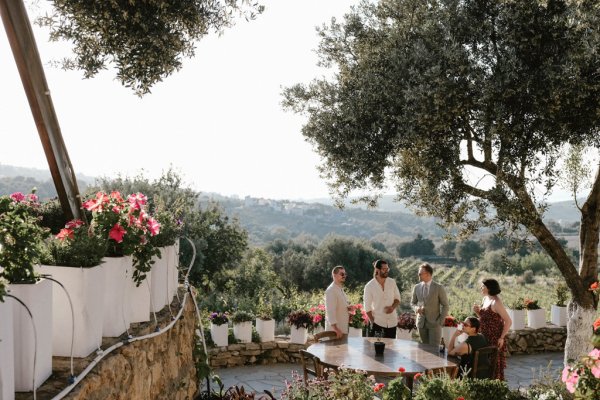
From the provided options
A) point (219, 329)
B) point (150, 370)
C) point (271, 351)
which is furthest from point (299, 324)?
point (150, 370)

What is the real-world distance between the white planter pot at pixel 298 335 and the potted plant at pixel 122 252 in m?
5.60

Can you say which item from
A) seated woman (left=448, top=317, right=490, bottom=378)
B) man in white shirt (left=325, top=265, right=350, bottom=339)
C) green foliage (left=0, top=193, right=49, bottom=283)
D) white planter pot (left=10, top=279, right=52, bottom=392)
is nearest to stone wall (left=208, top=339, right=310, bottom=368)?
man in white shirt (left=325, top=265, right=350, bottom=339)

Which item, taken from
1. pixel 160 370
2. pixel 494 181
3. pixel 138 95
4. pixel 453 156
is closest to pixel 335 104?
pixel 453 156

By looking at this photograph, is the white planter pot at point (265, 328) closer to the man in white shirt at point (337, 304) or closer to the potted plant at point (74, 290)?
the man in white shirt at point (337, 304)

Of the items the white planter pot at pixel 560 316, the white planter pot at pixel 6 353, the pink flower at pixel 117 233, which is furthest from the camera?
the white planter pot at pixel 560 316

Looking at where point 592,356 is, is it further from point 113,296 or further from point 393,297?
point 393,297

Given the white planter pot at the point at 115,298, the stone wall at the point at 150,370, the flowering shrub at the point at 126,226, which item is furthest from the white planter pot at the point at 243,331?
the white planter pot at the point at 115,298

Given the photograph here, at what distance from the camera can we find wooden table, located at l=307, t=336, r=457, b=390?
5891mm

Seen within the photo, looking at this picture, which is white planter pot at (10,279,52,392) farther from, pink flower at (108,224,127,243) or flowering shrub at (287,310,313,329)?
flowering shrub at (287,310,313,329)

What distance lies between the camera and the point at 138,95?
4.64 metres

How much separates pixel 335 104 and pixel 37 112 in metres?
5.32

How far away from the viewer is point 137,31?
13.1 ft

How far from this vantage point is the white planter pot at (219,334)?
29.4ft

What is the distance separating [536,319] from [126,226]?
9.08 meters
